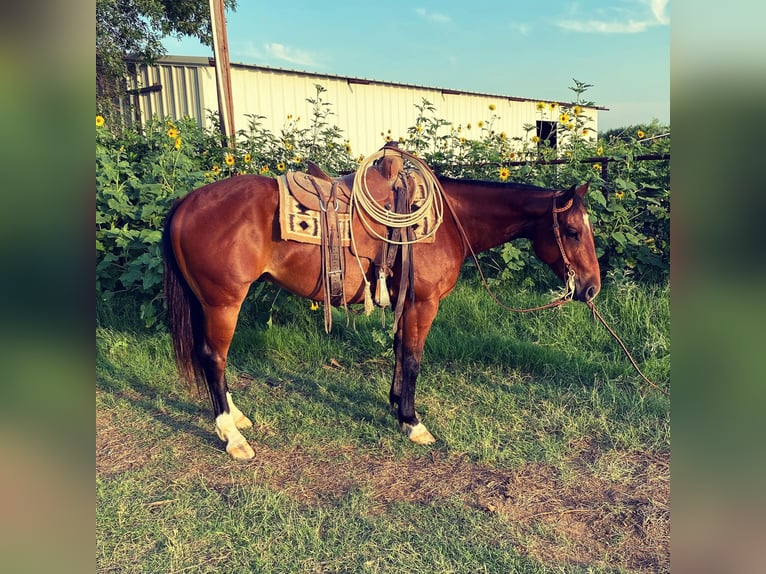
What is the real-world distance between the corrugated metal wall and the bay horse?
21.7ft

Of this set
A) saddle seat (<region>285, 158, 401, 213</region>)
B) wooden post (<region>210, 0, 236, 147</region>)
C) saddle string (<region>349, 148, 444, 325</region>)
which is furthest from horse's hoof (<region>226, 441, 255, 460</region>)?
wooden post (<region>210, 0, 236, 147</region>)

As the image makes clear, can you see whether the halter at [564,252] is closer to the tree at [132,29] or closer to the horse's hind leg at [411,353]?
the horse's hind leg at [411,353]

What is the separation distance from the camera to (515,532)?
2.20m

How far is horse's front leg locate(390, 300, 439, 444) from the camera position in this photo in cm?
310

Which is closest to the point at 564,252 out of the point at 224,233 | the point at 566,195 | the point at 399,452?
the point at 566,195

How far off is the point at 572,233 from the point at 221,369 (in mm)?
2328

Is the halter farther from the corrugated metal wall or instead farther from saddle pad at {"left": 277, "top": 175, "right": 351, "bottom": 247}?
the corrugated metal wall

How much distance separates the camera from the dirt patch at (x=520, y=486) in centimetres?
213

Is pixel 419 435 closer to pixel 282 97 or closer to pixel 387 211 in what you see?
pixel 387 211

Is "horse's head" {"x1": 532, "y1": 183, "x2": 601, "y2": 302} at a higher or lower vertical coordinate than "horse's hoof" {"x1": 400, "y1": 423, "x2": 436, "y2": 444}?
higher

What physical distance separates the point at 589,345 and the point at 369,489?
243 centimetres

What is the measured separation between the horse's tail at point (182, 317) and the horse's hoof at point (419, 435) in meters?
1.39
